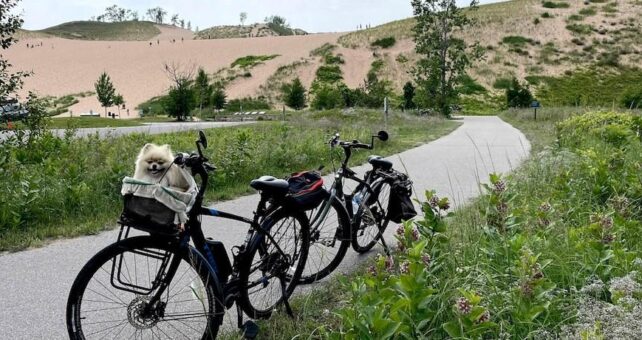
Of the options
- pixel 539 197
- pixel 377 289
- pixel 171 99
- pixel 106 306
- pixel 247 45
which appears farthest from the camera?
pixel 247 45

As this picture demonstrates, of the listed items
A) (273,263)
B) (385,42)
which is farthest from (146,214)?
(385,42)

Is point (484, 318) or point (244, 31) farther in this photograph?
point (244, 31)

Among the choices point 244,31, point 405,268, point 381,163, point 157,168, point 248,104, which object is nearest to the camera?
point 405,268

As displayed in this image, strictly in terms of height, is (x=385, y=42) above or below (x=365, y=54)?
above

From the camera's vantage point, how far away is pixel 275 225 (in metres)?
3.77

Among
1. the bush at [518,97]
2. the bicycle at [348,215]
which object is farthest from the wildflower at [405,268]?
the bush at [518,97]

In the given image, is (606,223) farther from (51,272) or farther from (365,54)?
(365,54)

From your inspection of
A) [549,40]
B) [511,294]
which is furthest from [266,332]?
[549,40]

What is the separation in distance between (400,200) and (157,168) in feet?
9.54

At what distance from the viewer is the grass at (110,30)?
6260 inches

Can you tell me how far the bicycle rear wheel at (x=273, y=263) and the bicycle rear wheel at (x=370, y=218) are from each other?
1050 millimetres

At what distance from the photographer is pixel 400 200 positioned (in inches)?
208

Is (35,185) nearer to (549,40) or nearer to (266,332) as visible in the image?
(266,332)

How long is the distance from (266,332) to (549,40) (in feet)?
255
